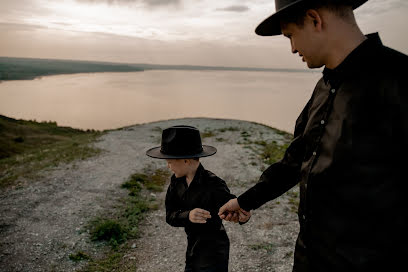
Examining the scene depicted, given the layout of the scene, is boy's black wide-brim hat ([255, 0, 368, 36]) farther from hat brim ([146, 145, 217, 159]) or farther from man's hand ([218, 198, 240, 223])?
man's hand ([218, 198, 240, 223])

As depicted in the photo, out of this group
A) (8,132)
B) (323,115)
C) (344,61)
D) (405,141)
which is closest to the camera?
(405,141)

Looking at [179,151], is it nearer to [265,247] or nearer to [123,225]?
[265,247]

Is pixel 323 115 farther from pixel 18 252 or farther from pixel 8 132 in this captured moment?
pixel 8 132

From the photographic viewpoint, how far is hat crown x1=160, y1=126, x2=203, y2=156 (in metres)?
3.34

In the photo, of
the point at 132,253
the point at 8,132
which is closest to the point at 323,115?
the point at 132,253

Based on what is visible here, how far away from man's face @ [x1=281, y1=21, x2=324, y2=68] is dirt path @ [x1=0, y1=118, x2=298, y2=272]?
5106mm

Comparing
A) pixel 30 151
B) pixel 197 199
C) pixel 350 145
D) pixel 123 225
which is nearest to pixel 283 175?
pixel 350 145

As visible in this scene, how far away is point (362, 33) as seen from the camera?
2.03m

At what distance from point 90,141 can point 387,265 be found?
17067 mm

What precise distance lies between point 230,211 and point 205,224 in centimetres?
43

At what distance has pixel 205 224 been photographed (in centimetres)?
338

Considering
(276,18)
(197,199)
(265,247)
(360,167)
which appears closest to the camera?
(360,167)

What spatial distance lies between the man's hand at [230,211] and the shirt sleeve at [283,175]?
8 centimetres

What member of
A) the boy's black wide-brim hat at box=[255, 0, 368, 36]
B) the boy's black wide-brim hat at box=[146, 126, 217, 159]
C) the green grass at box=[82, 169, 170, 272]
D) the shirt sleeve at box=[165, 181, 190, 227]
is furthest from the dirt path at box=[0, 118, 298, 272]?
the boy's black wide-brim hat at box=[255, 0, 368, 36]
